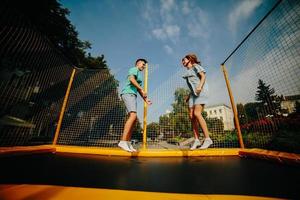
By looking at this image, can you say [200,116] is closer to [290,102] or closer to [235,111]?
[235,111]

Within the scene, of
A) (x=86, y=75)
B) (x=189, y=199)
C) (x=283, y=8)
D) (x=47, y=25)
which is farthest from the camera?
(x=47, y=25)

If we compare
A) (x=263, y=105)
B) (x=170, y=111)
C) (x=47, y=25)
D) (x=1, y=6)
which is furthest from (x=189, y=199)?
(x=47, y=25)

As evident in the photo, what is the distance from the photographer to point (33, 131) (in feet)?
10.2

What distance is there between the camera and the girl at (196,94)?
2201 millimetres

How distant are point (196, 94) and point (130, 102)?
1.12 m

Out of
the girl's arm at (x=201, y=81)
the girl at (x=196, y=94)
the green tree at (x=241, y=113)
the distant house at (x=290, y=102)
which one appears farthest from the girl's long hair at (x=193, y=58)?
the distant house at (x=290, y=102)

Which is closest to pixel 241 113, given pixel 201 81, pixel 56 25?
pixel 201 81

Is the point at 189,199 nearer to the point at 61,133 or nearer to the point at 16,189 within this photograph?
the point at 16,189

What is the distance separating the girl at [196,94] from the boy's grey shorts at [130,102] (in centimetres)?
101

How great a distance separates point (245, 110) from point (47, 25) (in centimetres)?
1044

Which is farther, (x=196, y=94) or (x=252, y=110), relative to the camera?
(x=252, y=110)

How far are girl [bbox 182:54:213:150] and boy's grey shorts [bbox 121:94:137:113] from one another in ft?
3.30

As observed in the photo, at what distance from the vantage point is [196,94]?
7.75ft

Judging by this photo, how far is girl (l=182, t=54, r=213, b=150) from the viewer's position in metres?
2.20
